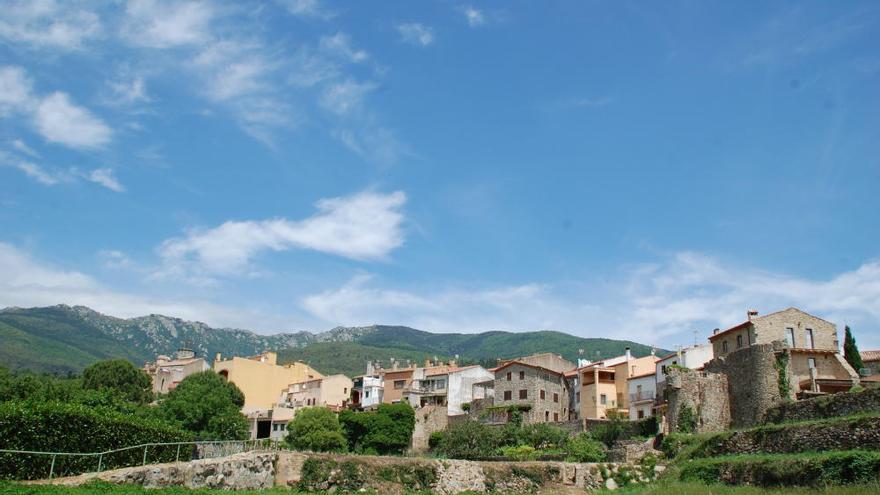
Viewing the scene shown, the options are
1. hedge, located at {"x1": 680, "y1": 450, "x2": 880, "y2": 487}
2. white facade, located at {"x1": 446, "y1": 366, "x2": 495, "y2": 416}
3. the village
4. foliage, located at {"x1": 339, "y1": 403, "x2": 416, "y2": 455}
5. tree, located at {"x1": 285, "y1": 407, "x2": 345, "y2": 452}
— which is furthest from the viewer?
white facade, located at {"x1": 446, "y1": 366, "x2": 495, "y2": 416}

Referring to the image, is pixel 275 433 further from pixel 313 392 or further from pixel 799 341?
pixel 799 341

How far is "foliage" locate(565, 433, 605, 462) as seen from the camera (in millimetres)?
50438

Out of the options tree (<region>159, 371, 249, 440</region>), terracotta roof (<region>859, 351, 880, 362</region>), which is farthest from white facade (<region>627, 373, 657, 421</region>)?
tree (<region>159, 371, 249, 440</region>)

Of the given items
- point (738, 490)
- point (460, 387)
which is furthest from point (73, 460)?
point (460, 387)

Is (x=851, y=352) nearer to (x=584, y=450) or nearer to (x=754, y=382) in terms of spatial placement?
(x=754, y=382)

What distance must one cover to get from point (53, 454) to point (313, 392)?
72436 mm

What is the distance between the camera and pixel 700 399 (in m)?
51.2

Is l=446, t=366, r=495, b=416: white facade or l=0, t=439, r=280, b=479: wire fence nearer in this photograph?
l=0, t=439, r=280, b=479: wire fence

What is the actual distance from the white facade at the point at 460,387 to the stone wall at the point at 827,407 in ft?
142

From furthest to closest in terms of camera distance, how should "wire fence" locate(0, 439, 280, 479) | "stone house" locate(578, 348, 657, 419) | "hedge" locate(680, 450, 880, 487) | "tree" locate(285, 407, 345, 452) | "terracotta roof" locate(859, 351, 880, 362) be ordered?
"tree" locate(285, 407, 345, 452) < "stone house" locate(578, 348, 657, 419) < "terracotta roof" locate(859, 351, 880, 362) < "wire fence" locate(0, 439, 280, 479) < "hedge" locate(680, 450, 880, 487)

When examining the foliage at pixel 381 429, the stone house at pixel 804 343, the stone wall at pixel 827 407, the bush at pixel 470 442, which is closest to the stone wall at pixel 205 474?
the bush at pixel 470 442

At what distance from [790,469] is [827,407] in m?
9.72

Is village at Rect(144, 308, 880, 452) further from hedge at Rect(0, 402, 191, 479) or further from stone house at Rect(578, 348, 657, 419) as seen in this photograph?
hedge at Rect(0, 402, 191, 479)

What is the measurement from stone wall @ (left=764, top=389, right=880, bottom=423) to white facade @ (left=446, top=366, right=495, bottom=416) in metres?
43.2
